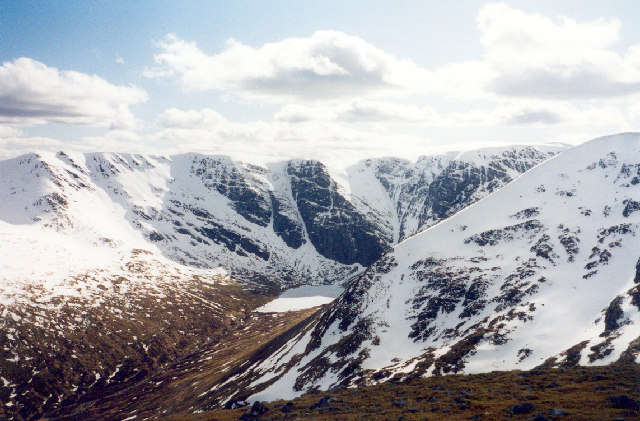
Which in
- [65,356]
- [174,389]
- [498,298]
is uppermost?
[498,298]

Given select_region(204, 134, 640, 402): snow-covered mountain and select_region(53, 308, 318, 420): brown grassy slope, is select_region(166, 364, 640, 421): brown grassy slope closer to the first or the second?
select_region(204, 134, 640, 402): snow-covered mountain

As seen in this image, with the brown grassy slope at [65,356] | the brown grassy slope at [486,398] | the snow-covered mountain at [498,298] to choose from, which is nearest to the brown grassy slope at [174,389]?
the brown grassy slope at [65,356]

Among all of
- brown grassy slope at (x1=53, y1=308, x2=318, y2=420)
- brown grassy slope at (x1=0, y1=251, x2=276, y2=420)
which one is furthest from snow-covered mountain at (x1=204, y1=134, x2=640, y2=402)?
brown grassy slope at (x1=0, y1=251, x2=276, y2=420)

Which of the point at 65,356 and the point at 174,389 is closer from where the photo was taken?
the point at 174,389

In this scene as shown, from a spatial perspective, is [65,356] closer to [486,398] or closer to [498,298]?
[498,298]

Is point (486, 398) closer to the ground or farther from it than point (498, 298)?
farther from it

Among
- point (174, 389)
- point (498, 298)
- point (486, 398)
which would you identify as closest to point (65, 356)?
point (174, 389)
